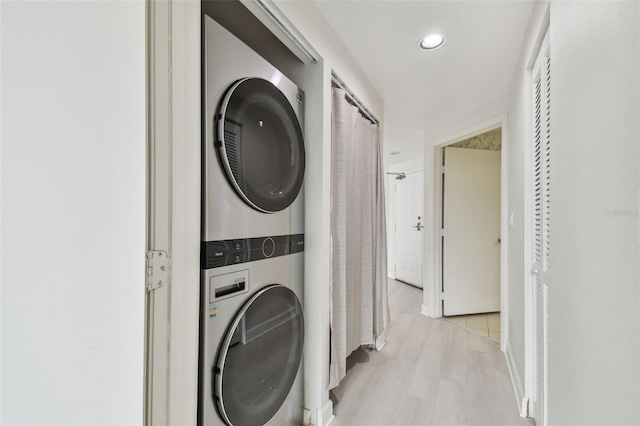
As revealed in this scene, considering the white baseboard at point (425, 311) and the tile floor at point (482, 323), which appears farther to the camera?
the white baseboard at point (425, 311)

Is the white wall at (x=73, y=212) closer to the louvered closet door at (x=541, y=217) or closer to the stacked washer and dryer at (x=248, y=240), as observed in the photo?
the stacked washer and dryer at (x=248, y=240)

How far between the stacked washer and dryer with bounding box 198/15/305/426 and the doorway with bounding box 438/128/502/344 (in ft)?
7.83

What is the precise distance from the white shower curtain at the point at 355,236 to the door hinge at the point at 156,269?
3.54 ft

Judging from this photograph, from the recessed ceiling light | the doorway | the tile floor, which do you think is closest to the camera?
the recessed ceiling light

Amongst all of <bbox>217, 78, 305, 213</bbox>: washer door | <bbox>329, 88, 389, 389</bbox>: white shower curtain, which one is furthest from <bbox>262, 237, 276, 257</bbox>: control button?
<bbox>329, 88, 389, 389</bbox>: white shower curtain

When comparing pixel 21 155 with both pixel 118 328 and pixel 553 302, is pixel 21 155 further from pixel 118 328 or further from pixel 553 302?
pixel 553 302

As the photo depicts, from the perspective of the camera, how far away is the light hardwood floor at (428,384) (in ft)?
5.18

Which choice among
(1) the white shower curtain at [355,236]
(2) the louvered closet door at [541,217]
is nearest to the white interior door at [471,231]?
(1) the white shower curtain at [355,236]

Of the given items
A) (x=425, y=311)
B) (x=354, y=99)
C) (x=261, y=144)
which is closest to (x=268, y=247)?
(x=261, y=144)

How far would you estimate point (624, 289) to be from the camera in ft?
1.76

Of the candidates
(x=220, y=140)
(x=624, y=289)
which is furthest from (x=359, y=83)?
(x=624, y=289)

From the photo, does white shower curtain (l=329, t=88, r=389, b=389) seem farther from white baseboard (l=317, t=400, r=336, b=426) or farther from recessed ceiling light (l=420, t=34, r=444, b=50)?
recessed ceiling light (l=420, t=34, r=444, b=50)

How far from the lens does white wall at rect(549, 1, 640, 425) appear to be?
0.52 m

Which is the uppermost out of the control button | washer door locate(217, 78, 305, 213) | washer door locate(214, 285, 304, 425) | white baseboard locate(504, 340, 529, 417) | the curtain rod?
the curtain rod
